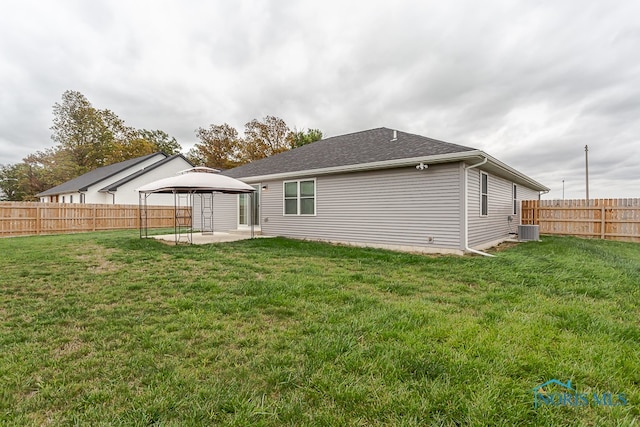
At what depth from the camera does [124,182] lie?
1969 centimetres

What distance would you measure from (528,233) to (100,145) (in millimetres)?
36529

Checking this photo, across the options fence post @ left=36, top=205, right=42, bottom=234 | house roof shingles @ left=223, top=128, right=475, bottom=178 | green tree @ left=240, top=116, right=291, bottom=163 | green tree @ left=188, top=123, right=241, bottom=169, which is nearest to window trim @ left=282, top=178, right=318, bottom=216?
house roof shingles @ left=223, top=128, right=475, bottom=178

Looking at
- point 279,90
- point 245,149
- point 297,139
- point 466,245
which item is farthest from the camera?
point 245,149

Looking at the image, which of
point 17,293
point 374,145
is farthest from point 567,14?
point 17,293

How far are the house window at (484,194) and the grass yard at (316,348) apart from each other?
376 cm

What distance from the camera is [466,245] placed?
703 centimetres

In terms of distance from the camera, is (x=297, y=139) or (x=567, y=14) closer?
(x=567, y=14)

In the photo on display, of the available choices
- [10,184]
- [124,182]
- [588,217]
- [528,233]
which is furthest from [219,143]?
[588,217]

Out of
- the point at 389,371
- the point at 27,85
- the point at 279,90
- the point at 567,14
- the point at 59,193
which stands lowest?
the point at 389,371

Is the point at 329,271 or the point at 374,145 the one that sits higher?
the point at 374,145

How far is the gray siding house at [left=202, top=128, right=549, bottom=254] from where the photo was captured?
720 cm

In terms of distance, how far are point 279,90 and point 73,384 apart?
16.1 metres

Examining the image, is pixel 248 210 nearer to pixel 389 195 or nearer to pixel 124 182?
pixel 389 195

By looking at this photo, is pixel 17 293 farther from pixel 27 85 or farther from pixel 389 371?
pixel 27 85
